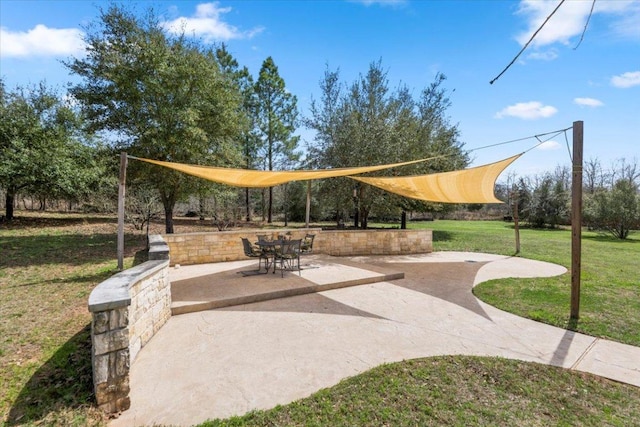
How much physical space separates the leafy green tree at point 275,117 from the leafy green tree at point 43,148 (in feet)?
31.3

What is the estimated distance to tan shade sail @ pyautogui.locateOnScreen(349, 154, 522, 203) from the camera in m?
6.34

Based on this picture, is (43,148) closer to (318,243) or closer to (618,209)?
(318,243)

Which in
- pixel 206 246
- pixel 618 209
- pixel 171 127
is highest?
pixel 171 127

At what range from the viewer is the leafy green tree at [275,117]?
1994 centimetres

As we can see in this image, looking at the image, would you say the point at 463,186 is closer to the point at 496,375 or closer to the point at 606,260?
the point at 496,375

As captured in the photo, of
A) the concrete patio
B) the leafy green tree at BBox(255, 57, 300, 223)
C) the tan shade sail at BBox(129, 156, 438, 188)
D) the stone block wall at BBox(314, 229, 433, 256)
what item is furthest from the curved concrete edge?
the leafy green tree at BBox(255, 57, 300, 223)

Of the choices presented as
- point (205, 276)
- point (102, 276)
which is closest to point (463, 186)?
point (205, 276)

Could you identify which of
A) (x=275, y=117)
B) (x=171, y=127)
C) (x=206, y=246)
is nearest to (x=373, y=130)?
(x=171, y=127)

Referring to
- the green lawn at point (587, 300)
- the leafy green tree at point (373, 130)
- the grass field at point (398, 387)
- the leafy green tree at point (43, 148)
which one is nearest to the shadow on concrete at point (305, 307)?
the grass field at point (398, 387)

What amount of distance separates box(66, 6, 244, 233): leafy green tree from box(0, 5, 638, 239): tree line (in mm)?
33

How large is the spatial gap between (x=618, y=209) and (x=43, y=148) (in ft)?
94.7

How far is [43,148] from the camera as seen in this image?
12648 mm

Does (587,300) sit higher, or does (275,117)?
(275,117)

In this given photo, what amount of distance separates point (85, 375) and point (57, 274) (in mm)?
4923
